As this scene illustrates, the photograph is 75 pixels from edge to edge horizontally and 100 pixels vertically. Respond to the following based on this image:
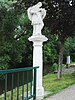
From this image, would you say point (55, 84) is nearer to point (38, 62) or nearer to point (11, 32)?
point (38, 62)

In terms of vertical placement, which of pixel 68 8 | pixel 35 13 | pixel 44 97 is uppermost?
pixel 68 8

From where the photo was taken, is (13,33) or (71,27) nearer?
(71,27)

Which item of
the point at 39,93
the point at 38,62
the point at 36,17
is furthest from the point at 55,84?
the point at 36,17

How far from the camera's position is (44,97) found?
739 cm

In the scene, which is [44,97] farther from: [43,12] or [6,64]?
[6,64]

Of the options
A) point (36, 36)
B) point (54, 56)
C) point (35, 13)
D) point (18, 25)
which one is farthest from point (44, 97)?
point (54, 56)

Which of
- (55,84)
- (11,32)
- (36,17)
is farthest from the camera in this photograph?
(11,32)

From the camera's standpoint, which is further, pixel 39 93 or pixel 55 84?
pixel 55 84

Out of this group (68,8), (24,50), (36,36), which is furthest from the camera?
(24,50)

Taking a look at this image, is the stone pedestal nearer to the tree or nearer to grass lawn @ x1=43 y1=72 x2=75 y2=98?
grass lawn @ x1=43 y1=72 x2=75 y2=98

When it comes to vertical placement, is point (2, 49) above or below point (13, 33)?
below

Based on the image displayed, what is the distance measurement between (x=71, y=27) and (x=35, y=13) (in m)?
4.17

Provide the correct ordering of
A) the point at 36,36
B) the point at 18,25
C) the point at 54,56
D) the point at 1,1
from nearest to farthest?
1. the point at 36,36
2. the point at 1,1
3. the point at 18,25
4. the point at 54,56

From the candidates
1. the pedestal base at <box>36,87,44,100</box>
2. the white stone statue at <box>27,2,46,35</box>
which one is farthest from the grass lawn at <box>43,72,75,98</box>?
the white stone statue at <box>27,2,46,35</box>
